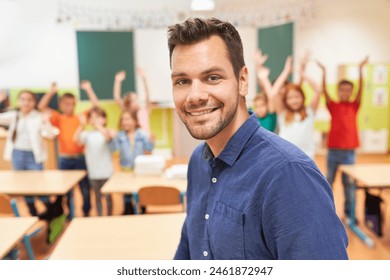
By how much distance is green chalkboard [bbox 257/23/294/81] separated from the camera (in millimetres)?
2993

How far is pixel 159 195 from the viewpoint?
208 cm

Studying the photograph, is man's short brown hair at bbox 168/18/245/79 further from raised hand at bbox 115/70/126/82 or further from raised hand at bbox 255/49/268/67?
raised hand at bbox 115/70/126/82

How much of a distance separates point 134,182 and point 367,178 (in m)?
1.68

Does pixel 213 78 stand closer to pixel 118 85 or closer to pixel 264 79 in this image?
pixel 264 79

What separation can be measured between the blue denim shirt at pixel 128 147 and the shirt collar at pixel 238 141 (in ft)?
6.66

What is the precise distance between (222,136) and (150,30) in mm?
3733

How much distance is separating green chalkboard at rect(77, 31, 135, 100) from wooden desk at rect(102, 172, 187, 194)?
1.18m

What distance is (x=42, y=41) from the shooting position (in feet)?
5.82

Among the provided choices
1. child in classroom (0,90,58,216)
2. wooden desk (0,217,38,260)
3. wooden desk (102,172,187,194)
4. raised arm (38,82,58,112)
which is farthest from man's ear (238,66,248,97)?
child in classroom (0,90,58,216)

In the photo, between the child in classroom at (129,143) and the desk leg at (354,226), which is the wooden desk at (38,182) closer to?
the child in classroom at (129,143)

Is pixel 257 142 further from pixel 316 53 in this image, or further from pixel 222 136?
pixel 316 53

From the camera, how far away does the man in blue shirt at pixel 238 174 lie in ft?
1.99

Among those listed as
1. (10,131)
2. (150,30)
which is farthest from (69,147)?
(150,30)

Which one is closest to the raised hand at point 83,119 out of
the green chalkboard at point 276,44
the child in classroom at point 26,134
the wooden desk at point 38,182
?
the child in classroom at point 26,134
